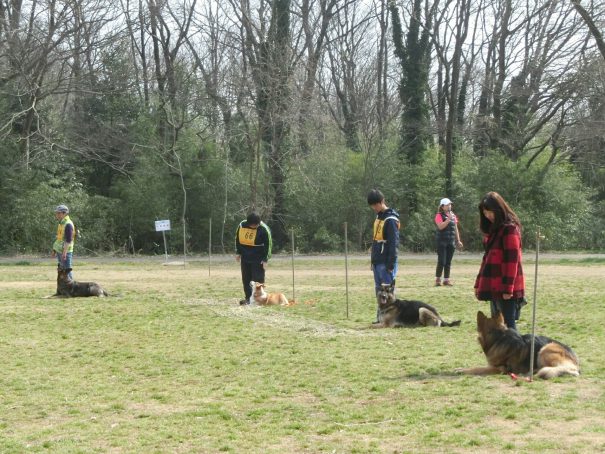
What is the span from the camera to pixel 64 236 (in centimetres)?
1677

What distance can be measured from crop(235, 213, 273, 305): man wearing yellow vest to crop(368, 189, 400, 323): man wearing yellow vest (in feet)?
10.7

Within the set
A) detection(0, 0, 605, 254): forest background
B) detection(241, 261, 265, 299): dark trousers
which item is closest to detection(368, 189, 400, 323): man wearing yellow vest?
detection(241, 261, 265, 299): dark trousers

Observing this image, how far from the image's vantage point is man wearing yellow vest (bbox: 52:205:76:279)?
16.6 m

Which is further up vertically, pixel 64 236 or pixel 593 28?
pixel 593 28

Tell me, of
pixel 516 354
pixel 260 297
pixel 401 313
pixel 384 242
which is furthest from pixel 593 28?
pixel 516 354

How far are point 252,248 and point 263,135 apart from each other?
70.5 ft

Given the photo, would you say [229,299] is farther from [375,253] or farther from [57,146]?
[57,146]

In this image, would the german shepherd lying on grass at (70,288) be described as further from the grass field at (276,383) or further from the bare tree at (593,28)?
the bare tree at (593,28)

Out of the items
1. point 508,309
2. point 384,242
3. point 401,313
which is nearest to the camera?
point 508,309

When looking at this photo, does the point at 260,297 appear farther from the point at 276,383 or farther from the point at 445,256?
the point at 276,383

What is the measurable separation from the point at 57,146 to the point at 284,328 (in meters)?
25.9

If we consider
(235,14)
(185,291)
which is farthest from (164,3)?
(185,291)

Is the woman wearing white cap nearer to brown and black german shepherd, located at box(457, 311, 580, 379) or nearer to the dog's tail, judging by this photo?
brown and black german shepherd, located at box(457, 311, 580, 379)

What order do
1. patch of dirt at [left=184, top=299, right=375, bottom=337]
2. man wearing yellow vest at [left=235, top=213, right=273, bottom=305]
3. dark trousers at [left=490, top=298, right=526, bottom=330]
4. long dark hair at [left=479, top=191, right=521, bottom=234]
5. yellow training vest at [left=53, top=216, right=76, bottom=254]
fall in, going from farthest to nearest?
1. yellow training vest at [left=53, top=216, right=76, bottom=254]
2. man wearing yellow vest at [left=235, top=213, right=273, bottom=305]
3. patch of dirt at [left=184, top=299, right=375, bottom=337]
4. dark trousers at [left=490, top=298, right=526, bottom=330]
5. long dark hair at [left=479, top=191, right=521, bottom=234]
